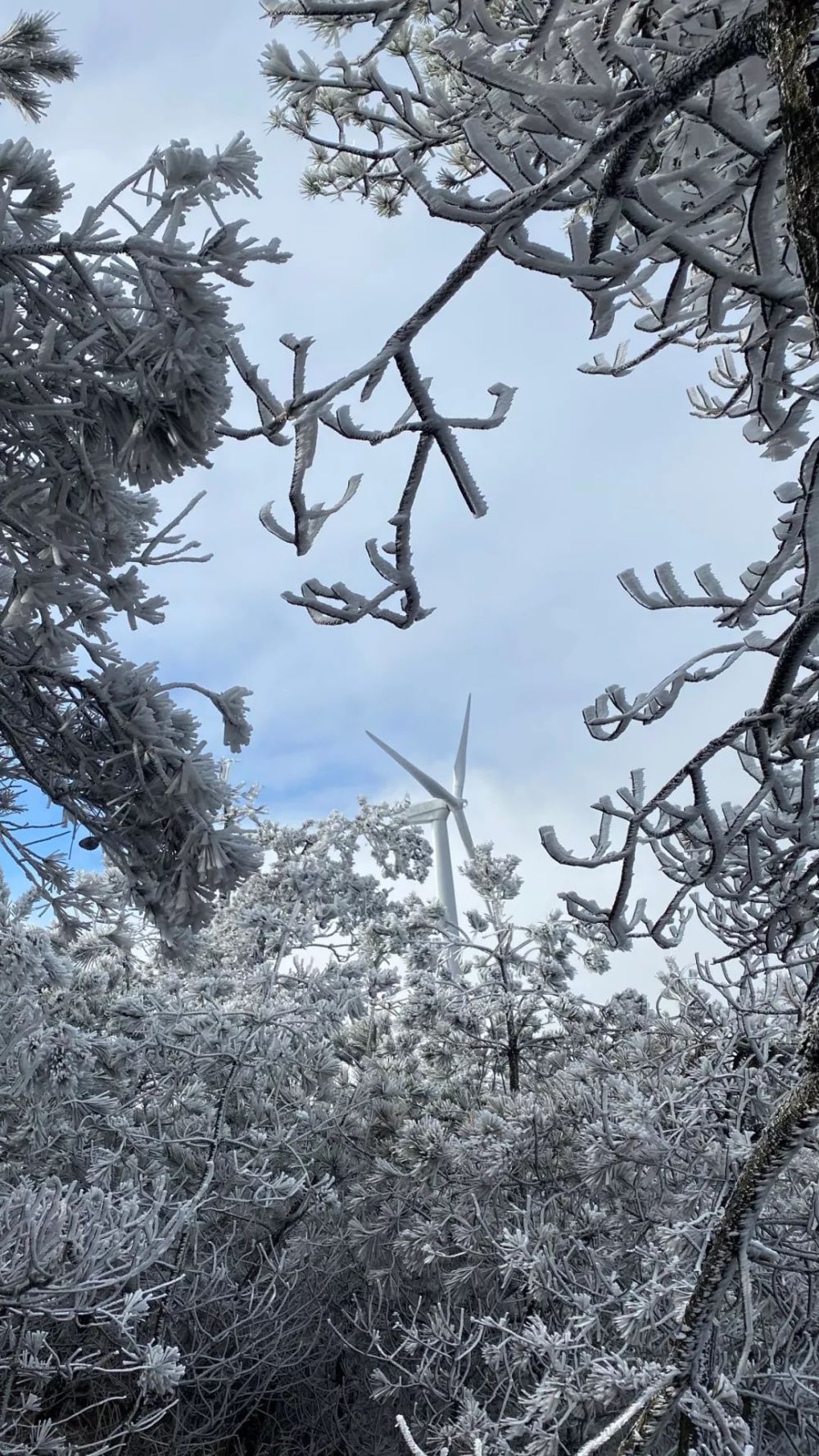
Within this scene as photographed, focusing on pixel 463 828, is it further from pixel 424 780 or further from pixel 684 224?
pixel 684 224

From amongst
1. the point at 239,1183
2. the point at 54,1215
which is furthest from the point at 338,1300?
the point at 54,1215

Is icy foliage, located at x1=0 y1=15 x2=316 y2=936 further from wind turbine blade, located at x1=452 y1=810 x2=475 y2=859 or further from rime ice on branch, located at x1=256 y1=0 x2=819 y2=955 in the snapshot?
wind turbine blade, located at x1=452 y1=810 x2=475 y2=859

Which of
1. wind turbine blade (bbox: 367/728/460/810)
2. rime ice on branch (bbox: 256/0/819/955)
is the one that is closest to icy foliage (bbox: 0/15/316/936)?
rime ice on branch (bbox: 256/0/819/955)

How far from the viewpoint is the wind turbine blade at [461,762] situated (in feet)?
50.6

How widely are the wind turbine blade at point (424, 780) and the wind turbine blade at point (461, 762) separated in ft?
1.18

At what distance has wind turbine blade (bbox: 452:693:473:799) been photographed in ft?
50.6

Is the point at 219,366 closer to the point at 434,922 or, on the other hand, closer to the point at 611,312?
the point at 611,312

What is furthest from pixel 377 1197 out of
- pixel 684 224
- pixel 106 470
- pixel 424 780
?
pixel 424 780

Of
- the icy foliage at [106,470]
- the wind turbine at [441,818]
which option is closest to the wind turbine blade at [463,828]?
the wind turbine at [441,818]

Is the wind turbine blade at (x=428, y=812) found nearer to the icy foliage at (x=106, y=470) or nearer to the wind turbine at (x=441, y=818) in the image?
the wind turbine at (x=441, y=818)

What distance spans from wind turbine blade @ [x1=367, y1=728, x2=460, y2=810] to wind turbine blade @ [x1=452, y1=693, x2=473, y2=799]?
359 millimetres

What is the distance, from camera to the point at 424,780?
14.5 metres

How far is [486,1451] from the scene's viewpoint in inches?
145

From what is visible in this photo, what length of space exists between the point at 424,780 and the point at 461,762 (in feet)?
4.65
